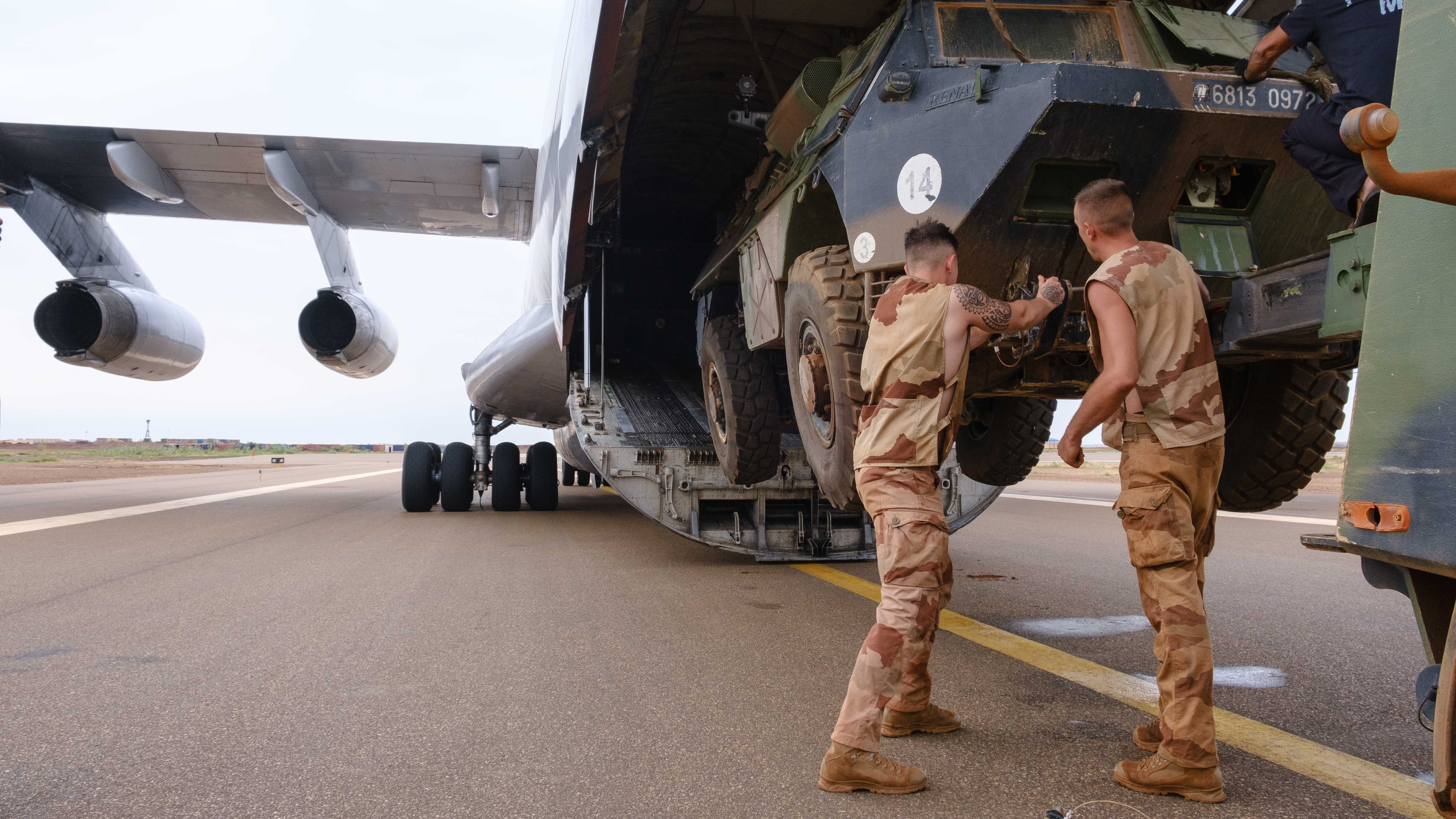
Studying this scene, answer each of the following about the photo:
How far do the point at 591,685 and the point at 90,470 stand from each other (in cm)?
2821

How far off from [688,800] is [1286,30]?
251cm

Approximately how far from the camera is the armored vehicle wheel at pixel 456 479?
10156 mm

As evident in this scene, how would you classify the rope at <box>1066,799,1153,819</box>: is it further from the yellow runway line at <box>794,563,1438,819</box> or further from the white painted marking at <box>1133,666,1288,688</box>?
the white painted marking at <box>1133,666,1288,688</box>

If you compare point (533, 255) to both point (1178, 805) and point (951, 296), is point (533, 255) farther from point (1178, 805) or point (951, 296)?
point (1178, 805)

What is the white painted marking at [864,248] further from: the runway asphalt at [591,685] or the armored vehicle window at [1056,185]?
the runway asphalt at [591,685]

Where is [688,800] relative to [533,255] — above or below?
below

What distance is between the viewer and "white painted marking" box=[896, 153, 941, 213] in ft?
9.00

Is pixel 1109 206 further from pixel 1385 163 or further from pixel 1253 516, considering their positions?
pixel 1253 516

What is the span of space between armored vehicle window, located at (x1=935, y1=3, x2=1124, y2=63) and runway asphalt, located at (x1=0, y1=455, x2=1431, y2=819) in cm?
224

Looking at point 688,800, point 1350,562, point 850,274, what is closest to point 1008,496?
point 1350,562

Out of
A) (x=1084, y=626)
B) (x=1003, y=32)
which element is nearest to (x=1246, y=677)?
(x=1084, y=626)

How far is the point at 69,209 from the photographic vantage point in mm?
10062

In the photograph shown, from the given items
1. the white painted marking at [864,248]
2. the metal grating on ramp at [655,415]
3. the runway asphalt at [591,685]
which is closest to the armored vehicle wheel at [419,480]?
the metal grating on ramp at [655,415]

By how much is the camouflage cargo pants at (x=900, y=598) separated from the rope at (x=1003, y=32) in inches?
56.7
